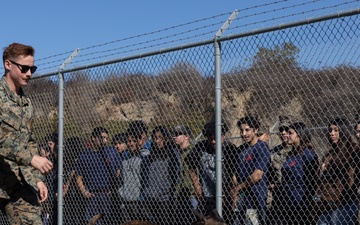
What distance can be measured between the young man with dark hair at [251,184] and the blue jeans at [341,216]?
2.47 ft

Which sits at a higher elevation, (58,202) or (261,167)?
(58,202)

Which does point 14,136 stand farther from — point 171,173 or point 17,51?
point 171,173

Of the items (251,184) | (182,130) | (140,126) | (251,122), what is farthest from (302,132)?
(140,126)

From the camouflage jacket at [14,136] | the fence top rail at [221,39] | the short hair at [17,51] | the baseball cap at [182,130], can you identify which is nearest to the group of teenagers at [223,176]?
the baseball cap at [182,130]

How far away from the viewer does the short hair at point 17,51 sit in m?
6.85

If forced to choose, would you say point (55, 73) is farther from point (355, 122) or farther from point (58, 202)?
point (355, 122)

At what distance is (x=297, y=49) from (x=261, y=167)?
1380mm

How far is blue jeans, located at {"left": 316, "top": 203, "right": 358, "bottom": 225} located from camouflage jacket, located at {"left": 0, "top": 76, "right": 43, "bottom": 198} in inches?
108

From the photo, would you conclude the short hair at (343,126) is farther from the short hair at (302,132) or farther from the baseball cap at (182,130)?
the baseball cap at (182,130)

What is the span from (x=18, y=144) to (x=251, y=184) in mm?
2571

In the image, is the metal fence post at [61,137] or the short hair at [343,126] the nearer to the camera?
the short hair at [343,126]

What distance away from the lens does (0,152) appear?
21.1 feet

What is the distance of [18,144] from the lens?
6500 mm

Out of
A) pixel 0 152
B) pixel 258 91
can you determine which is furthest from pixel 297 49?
pixel 0 152
